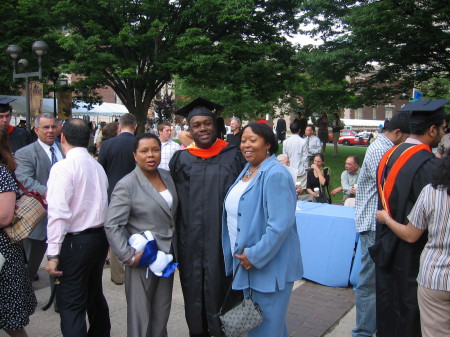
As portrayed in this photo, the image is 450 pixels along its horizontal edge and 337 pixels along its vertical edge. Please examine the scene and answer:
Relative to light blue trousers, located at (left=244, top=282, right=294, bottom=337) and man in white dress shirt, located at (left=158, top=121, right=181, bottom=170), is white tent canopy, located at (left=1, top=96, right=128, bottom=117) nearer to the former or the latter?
man in white dress shirt, located at (left=158, top=121, right=181, bottom=170)

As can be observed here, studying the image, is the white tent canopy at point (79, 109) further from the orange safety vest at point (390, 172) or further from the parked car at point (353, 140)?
the parked car at point (353, 140)

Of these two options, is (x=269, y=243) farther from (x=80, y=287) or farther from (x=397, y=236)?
(x=80, y=287)

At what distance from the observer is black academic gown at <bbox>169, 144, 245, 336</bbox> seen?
3.37 metres

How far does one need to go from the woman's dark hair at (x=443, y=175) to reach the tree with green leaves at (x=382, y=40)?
13.5m

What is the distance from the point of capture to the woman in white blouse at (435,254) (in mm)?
2596

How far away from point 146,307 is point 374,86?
1824 centimetres

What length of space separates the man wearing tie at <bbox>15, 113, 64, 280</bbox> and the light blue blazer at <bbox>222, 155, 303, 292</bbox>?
2495mm

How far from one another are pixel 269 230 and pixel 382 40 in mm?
14920

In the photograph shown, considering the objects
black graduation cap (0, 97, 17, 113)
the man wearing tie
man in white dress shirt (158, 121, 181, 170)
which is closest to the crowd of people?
the man wearing tie

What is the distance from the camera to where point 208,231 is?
3.38 metres

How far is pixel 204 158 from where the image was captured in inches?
139

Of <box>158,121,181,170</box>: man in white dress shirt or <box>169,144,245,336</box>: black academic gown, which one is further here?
<box>158,121,181,170</box>: man in white dress shirt

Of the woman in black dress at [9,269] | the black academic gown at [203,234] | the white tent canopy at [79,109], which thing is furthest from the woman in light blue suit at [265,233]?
the white tent canopy at [79,109]

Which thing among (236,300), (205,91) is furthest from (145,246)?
(205,91)
